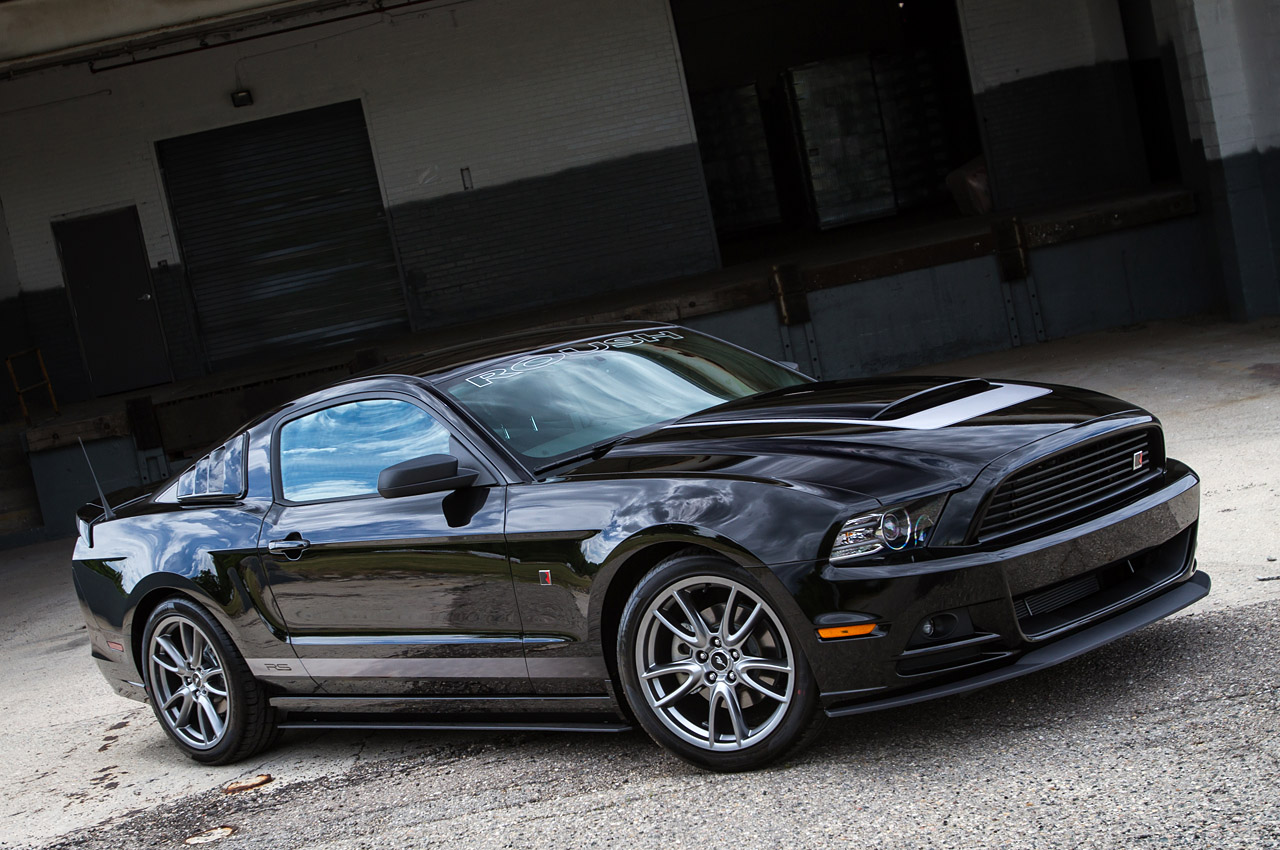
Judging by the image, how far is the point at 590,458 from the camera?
4473 millimetres

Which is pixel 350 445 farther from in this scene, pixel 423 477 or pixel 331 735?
pixel 331 735

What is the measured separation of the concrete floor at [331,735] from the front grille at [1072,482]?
2.11 feet

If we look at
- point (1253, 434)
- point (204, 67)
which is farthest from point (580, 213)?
point (1253, 434)

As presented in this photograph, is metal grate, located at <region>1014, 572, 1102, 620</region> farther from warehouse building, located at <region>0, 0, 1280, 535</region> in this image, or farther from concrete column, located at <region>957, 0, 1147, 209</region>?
concrete column, located at <region>957, 0, 1147, 209</region>

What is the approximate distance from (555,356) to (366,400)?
0.76 meters

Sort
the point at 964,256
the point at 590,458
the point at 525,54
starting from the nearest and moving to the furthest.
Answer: the point at 590,458, the point at 964,256, the point at 525,54

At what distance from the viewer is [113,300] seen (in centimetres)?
1731

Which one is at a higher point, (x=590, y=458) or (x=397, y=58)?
(x=397, y=58)

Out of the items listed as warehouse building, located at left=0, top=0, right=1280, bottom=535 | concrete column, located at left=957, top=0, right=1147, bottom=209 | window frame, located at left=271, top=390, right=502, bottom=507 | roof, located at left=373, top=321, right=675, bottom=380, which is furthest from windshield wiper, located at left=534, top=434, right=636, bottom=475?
concrete column, located at left=957, top=0, right=1147, bottom=209

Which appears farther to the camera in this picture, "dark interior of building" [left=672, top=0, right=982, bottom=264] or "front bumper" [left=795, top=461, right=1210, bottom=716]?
"dark interior of building" [left=672, top=0, right=982, bottom=264]

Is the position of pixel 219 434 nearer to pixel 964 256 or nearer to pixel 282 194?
pixel 282 194

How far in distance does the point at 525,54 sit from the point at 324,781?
1345cm

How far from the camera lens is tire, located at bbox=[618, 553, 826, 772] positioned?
12.6 ft

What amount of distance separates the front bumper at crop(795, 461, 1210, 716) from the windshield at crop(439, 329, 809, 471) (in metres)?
1.28
